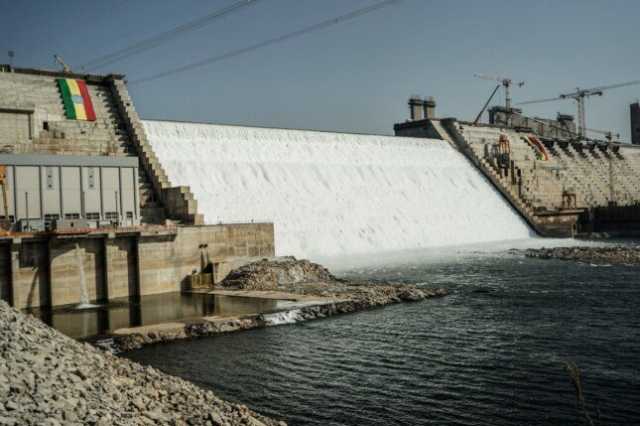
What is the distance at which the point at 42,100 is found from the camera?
35.8 m

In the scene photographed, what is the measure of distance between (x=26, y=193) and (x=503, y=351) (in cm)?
2033

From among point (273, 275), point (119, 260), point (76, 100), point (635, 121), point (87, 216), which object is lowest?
point (273, 275)

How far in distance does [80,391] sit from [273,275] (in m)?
20.0

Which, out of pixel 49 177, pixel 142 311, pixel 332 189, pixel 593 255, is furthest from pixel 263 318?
pixel 593 255

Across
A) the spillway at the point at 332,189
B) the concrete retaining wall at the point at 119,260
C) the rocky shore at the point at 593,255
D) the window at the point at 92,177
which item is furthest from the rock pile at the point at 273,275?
the rocky shore at the point at 593,255

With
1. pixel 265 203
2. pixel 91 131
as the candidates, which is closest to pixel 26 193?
pixel 91 131

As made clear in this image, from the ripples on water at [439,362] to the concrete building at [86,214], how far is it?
948 centimetres

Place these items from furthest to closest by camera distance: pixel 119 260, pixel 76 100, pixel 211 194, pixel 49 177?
pixel 211 194 < pixel 76 100 < pixel 49 177 < pixel 119 260

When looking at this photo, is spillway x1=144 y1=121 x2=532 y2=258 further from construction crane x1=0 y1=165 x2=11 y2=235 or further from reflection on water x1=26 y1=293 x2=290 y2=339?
construction crane x1=0 y1=165 x2=11 y2=235

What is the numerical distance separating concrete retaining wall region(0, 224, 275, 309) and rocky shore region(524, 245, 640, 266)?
Result: 19.5m

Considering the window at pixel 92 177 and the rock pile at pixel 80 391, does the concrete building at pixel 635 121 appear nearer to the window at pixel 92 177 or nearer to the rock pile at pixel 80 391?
the window at pixel 92 177

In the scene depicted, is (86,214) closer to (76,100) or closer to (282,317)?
(76,100)

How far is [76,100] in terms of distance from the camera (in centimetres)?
3706

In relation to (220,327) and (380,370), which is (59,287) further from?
(380,370)
